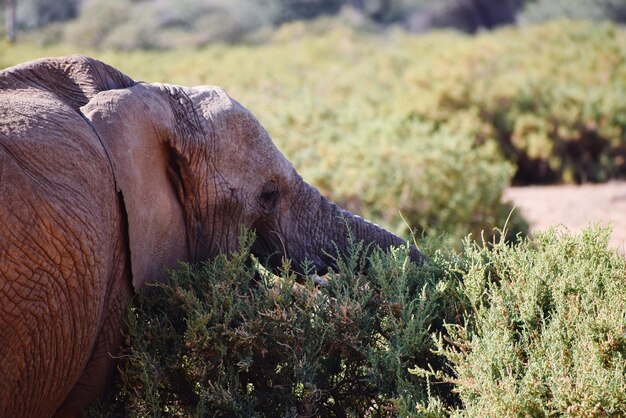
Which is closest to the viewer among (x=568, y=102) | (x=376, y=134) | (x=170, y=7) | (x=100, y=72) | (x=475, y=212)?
(x=100, y=72)

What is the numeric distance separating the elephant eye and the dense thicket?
41 cm

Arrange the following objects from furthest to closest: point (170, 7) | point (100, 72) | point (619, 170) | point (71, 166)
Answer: point (170, 7)
point (619, 170)
point (100, 72)
point (71, 166)

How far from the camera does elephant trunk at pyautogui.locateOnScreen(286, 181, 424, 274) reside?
353 cm

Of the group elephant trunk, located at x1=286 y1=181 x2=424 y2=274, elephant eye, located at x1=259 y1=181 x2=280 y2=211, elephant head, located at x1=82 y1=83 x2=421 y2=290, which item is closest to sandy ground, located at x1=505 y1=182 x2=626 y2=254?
elephant trunk, located at x1=286 y1=181 x2=424 y2=274

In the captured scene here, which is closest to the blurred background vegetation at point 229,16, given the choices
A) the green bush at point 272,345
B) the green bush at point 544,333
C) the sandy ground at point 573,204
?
the sandy ground at point 573,204

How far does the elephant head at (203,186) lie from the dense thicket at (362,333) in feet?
0.70

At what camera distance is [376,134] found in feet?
34.5

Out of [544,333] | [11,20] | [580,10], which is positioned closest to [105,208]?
[544,333]

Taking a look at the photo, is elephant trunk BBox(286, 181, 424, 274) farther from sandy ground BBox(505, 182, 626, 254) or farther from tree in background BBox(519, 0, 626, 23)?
tree in background BBox(519, 0, 626, 23)

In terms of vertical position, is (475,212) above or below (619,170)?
above

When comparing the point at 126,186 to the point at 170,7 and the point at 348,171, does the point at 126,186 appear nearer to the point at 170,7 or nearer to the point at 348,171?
the point at 348,171

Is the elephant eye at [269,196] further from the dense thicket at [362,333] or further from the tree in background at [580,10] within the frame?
the tree in background at [580,10]

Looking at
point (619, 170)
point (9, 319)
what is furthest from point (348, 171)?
point (9, 319)

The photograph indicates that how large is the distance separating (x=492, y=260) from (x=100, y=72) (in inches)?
63.3
